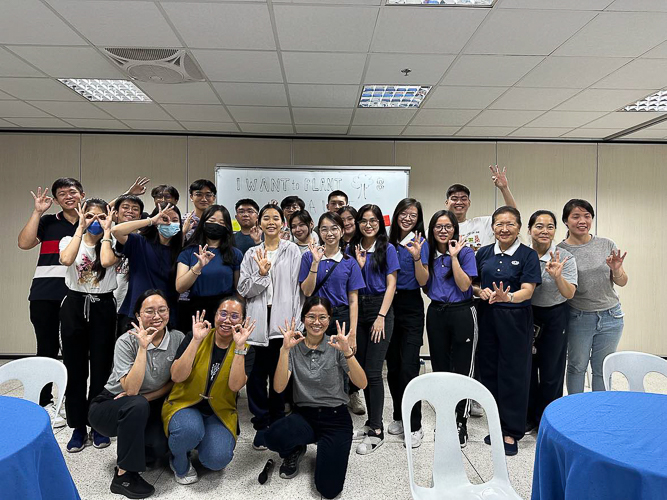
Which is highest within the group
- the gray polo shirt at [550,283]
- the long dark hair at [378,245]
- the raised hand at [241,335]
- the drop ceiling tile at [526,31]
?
the drop ceiling tile at [526,31]

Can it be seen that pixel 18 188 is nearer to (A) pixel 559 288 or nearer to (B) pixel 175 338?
(B) pixel 175 338

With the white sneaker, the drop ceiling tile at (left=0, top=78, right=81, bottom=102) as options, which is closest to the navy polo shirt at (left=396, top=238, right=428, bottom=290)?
the white sneaker

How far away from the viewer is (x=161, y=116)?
184 inches

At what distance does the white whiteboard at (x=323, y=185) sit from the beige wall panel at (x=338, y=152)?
457 mm

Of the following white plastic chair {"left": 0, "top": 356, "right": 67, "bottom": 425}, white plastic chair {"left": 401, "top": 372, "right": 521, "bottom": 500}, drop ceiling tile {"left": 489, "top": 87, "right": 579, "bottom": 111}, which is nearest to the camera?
white plastic chair {"left": 401, "top": 372, "right": 521, "bottom": 500}

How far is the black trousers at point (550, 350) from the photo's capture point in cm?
308

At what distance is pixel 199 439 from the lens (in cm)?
245

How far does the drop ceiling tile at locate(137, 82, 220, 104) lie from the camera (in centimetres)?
372

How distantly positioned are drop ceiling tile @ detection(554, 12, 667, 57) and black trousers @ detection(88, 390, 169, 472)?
369 centimetres

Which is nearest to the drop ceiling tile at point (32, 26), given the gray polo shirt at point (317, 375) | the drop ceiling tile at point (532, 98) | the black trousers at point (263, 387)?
the black trousers at point (263, 387)

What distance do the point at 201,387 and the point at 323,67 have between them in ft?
8.54

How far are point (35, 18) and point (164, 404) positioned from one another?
2612 millimetres

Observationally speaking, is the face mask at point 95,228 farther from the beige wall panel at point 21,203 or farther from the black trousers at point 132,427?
the beige wall panel at point 21,203

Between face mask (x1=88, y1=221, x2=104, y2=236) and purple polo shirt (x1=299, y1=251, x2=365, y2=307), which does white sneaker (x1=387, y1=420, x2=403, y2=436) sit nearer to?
purple polo shirt (x1=299, y1=251, x2=365, y2=307)
